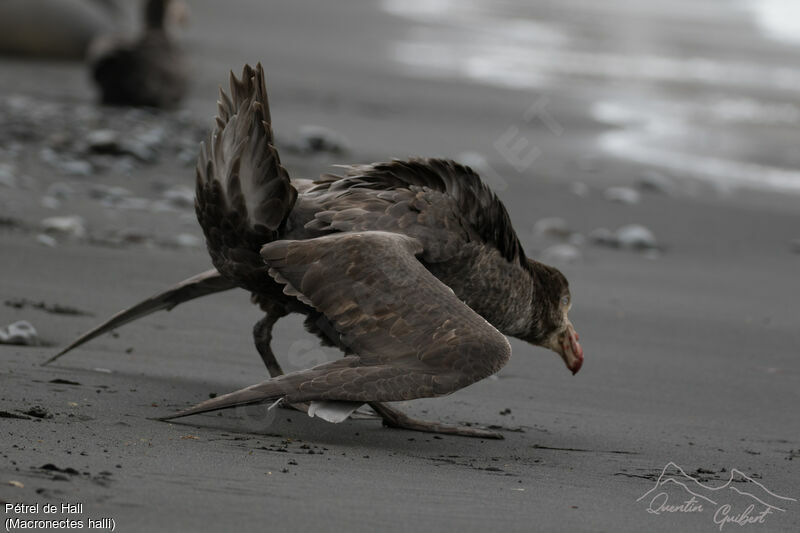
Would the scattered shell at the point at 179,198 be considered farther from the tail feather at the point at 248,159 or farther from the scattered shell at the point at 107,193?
the tail feather at the point at 248,159

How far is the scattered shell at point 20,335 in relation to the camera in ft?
18.4

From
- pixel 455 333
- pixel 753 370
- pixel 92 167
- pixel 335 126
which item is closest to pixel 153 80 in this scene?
pixel 335 126

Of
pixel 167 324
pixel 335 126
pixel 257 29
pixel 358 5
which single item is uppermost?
pixel 358 5

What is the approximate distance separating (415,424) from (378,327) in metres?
0.71

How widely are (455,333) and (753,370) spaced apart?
105 inches

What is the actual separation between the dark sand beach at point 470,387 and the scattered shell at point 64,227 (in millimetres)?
15

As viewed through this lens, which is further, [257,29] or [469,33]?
[469,33]

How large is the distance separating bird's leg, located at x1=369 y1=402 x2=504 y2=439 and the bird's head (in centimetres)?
79

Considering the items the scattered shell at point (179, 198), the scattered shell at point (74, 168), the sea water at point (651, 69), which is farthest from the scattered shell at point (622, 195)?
the scattered shell at point (74, 168)

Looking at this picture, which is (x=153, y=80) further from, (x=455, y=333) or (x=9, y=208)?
(x=455, y=333)

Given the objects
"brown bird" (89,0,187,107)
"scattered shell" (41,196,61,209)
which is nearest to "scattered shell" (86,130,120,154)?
"scattered shell" (41,196,61,209)

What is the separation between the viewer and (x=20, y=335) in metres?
5.60

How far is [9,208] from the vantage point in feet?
25.9

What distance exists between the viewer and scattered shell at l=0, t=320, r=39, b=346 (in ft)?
18.4
